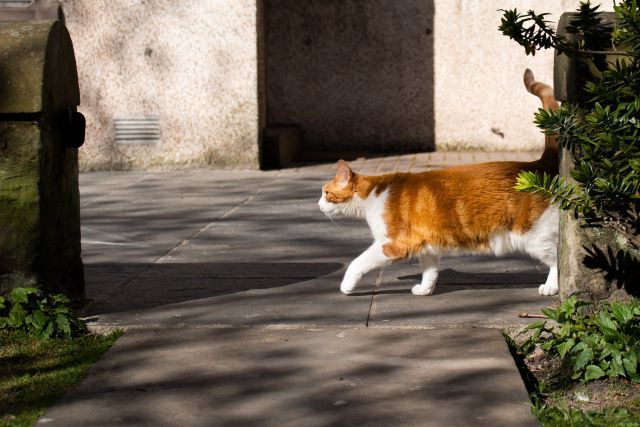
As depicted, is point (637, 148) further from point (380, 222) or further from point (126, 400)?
point (126, 400)

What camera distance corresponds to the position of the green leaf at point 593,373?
4.50 m

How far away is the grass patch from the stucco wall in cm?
733

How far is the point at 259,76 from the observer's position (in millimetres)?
12531

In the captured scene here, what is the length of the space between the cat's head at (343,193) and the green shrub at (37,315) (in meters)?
1.74

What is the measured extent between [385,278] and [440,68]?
7643 millimetres

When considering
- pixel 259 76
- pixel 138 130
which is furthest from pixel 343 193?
pixel 138 130

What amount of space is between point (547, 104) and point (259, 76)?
249 inches

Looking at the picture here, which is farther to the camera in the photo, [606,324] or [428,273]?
[428,273]

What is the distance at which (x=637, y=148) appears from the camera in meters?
4.49

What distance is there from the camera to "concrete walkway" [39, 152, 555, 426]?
4203mm

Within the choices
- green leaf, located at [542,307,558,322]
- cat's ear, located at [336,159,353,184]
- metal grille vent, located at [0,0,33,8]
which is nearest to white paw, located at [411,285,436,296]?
cat's ear, located at [336,159,353,184]

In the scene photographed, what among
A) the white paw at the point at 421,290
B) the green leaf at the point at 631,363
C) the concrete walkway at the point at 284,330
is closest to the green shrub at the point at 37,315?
the concrete walkway at the point at 284,330

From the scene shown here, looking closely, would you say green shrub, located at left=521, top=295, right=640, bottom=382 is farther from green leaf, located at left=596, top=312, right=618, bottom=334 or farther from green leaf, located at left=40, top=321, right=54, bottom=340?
green leaf, located at left=40, top=321, right=54, bottom=340

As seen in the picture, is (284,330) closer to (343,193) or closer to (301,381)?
(301,381)
